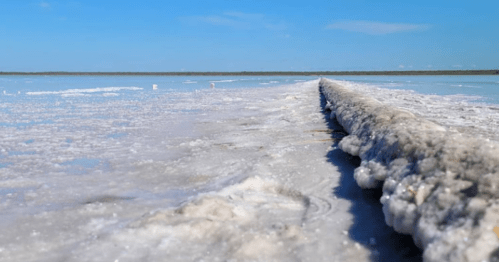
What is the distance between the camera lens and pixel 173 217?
1.99 metres

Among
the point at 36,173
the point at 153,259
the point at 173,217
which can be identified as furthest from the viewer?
the point at 36,173

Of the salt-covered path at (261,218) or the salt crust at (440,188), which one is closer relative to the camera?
the salt crust at (440,188)

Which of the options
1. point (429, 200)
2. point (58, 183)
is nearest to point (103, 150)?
point (58, 183)

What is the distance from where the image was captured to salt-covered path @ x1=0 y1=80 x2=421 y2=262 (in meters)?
1.64

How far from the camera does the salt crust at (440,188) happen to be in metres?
1.37

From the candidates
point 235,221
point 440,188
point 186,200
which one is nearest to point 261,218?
point 235,221

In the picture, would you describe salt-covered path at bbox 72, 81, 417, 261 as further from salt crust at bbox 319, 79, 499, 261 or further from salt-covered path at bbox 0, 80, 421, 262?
salt crust at bbox 319, 79, 499, 261

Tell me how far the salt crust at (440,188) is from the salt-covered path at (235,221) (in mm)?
126

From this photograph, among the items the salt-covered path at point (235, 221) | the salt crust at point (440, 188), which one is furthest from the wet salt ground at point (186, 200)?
the salt crust at point (440, 188)

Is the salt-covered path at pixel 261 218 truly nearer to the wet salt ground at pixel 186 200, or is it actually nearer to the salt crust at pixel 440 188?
the wet salt ground at pixel 186 200

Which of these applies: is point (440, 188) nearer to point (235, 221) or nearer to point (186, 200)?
point (235, 221)

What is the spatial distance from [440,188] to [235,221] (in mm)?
1002

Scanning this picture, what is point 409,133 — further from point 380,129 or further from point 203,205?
point 203,205

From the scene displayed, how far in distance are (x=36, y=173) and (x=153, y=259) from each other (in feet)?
6.30
